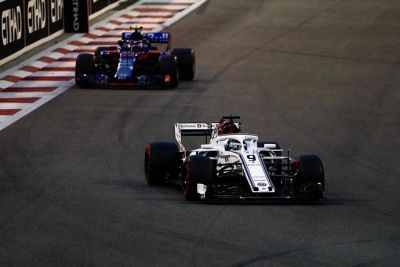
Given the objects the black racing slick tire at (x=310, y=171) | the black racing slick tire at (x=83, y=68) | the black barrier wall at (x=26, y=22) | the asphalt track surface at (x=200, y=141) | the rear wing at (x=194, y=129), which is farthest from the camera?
the black barrier wall at (x=26, y=22)

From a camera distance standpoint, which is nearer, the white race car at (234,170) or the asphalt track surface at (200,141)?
the asphalt track surface at (200,141)

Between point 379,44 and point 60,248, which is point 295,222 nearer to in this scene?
point 60,248

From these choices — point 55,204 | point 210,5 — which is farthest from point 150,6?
point 55,204

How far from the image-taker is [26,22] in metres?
27.3

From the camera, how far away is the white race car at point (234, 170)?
44.3ft

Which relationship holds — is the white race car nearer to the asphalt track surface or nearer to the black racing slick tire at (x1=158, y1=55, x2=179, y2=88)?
the asphalt track surface

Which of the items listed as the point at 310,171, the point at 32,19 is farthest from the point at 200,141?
the point at 32,19

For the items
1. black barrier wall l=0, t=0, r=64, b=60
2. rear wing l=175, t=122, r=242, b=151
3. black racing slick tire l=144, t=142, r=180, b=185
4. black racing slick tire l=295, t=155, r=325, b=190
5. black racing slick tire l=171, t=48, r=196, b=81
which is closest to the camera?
black racing slick tire l=295, t=155, r=325, b=190

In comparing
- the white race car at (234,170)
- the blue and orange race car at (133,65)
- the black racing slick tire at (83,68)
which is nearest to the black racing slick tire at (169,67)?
the blue and orange race car at (133,65)

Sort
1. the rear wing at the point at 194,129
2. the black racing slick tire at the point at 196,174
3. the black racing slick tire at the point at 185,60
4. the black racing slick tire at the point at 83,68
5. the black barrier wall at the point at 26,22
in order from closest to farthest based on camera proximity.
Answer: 1. the black racing slick tire at the point at 196,174
2. the rear wing at the point at 194,129
3. the black racing slick tire at the point at 83,68
4. the black racing slick tire at the point at 185,60
5. the black barrier wall at the point at 26,22

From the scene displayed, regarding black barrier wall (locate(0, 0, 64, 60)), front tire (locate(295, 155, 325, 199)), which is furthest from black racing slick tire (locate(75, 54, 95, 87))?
front tire (locate(295, 155, 325, 199))

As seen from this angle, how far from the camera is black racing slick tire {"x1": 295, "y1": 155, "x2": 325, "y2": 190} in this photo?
1374cm

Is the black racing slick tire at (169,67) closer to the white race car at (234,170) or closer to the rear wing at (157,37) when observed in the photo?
the rear wing at (157,37)

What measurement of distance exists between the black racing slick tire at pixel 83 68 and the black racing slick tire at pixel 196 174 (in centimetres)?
982
